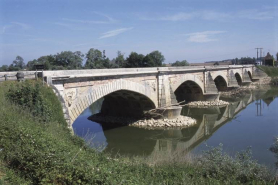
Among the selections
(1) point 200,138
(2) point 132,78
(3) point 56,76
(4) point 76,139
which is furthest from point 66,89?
(1) point 200,138

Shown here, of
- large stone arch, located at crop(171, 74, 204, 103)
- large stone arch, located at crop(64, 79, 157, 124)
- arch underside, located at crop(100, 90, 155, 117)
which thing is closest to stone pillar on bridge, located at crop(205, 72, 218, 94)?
large stone arch, located at crop(171, 74, 204, 103)

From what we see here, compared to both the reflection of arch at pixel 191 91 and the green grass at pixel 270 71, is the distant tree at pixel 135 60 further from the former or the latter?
the green grass at pixel 270 71

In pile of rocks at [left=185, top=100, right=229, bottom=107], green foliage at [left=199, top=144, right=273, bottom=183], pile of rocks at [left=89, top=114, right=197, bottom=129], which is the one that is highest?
green foliage at [left=199, top=144, right=273, bottom=183]

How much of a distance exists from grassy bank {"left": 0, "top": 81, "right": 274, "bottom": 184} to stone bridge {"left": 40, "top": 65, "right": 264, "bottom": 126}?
1.31m

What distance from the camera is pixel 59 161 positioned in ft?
14.3

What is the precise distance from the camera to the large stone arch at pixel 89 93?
10625mm

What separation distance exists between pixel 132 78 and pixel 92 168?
1100 centimetres

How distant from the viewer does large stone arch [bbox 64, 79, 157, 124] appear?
10.6m

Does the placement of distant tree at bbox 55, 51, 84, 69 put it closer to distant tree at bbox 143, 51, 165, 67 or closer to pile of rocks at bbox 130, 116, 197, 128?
distant tree at bbox 143, 51, 165, 67

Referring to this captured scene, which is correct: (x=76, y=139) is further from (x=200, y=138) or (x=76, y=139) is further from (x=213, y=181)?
(x=200, y=138)

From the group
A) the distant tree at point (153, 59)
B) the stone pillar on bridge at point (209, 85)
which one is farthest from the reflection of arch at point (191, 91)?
the distant tree at point (153, 59)

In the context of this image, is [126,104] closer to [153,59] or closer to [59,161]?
[59,161]

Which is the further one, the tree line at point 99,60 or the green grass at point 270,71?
the green grass at point 270,71

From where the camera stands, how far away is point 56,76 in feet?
31.5
